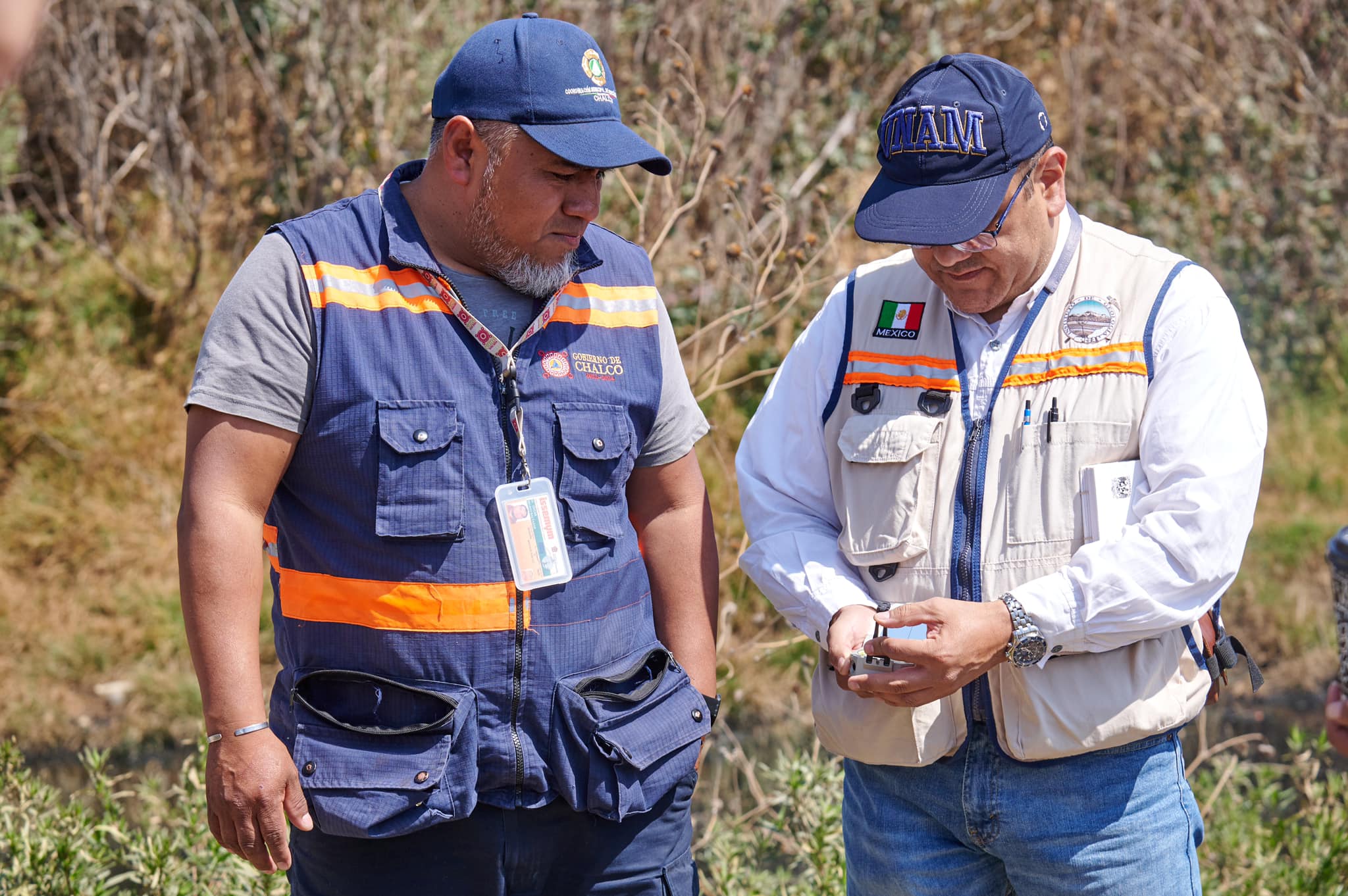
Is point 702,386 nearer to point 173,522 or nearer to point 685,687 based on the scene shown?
point 685,687

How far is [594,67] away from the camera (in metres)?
2.29

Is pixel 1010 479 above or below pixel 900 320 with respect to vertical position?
below

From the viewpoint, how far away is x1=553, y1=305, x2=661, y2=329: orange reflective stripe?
226 centimetres

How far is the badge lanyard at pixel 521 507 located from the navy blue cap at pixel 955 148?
0.61m

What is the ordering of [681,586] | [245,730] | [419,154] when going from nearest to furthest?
[245,730] < [681,586] < [419,154]

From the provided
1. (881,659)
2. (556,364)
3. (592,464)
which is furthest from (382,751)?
(881,659)

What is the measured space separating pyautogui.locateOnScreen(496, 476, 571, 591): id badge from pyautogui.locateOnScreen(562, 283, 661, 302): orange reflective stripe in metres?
0.34

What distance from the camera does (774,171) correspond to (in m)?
6.51

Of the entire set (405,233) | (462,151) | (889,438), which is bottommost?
(889,438)

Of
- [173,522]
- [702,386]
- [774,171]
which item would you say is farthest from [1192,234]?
[173,522]

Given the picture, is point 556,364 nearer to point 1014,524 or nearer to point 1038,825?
point 1014,524

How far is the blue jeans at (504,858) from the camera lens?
6.98ft

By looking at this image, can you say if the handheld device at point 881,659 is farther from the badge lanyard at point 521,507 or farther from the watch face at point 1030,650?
the badge lanyard at point 521,507

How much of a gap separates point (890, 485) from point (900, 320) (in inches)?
11.6
